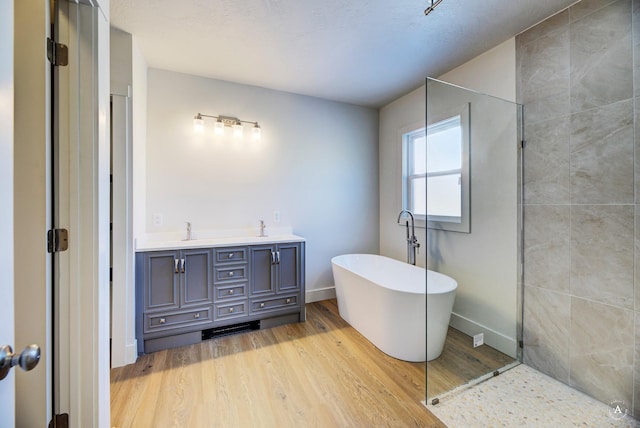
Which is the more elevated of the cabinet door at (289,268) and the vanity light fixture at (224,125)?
the vanity light fixture at (224,125)

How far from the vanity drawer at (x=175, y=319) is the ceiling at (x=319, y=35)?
226 centimetres

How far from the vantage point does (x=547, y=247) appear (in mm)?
1932

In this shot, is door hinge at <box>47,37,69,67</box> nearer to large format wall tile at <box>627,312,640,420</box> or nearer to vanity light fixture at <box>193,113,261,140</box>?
vanity light fixture at <box>193,113,261,140</box>

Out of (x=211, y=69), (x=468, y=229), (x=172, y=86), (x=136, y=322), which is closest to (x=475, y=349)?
(x=468, y=229)

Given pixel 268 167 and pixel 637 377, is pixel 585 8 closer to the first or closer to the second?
pixel 637 377

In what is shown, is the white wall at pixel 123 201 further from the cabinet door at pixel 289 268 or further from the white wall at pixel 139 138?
the cabinet door at pixel 289 268

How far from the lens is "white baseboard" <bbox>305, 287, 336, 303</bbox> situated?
3301 mm

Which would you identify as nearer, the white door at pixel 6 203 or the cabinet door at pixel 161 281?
the white door at pixel 6 203

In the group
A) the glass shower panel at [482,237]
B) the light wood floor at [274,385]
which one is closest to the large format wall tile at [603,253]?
the glass shower panel at [482,237]

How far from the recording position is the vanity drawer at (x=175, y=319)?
218 cm

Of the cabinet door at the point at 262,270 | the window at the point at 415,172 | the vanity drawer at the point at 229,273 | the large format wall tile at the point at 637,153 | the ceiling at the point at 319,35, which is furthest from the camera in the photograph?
the window at the point at 415,172

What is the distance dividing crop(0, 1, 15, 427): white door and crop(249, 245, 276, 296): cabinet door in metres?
1.94

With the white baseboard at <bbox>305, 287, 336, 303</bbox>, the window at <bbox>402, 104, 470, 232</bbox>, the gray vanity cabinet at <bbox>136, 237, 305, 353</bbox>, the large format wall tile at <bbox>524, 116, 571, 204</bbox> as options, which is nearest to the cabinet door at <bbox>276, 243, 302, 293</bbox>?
the gray vanity cabinet at <bbox>136, 237, 305, 353</bbox>

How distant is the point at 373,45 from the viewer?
2.19 meters
